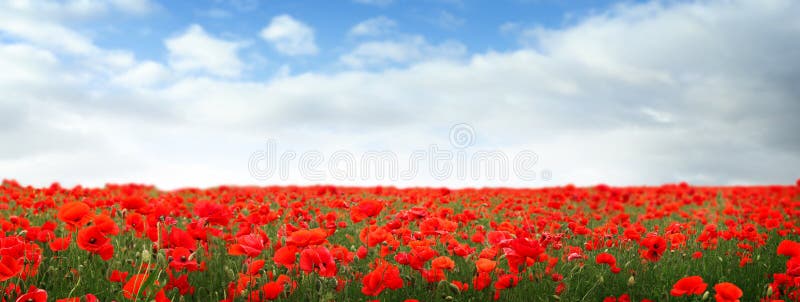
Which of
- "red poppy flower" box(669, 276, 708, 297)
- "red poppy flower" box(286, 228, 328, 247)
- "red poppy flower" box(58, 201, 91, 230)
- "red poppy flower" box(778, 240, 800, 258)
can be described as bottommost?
"red poppy flower" box(669, 276, 708, 297)

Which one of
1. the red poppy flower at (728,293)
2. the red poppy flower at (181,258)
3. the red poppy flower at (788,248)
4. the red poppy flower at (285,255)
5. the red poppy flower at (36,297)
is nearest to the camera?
the red poppy flower at (36,297)

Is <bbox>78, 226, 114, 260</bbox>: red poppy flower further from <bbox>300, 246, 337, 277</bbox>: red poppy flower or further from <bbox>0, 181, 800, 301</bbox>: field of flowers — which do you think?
<bbox>300, 246, 337, 277</bbox>: red poppy flower

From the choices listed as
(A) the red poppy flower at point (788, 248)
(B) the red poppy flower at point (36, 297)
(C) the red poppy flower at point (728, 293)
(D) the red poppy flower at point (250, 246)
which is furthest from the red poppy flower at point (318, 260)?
(A) the red poppy flower at point (788, 248)

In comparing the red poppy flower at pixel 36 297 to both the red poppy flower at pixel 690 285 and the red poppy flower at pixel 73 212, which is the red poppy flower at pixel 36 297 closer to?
the red poppy flower at pixel 73 212

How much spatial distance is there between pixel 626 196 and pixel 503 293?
7838 millimetres

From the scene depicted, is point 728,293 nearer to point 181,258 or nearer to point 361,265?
point 361,265

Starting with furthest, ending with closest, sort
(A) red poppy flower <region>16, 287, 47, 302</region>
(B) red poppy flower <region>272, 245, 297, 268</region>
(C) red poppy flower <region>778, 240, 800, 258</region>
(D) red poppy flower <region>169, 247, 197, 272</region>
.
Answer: (C) red poppy flower <region>778, 240, 800, 258</region> → (D) red poppy flower <region>169, 247, 197, 272</region> → (B) red poppy flower <region>272, 245, 297, 268</region> → (A) red poppy flower <region>16, 287, 47, 302</region>

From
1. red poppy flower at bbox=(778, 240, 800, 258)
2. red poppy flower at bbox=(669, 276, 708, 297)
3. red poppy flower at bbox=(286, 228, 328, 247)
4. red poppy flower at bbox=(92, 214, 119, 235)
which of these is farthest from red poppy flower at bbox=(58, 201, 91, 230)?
red poppy flower at bbox=(778, 240, 800, 258)

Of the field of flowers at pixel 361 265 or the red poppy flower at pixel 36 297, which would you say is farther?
the field of flowers at pixel 361 265

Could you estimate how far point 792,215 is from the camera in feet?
30.7

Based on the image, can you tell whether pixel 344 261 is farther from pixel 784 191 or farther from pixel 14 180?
pixel 784 191

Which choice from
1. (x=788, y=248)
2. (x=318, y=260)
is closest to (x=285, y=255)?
(x=318, y=260)

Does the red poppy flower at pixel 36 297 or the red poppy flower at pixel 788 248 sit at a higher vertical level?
the red poppy flower at pixel 788 248

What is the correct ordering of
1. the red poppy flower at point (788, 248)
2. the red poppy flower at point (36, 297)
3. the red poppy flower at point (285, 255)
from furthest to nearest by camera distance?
the red poppy flower at point (788, 248), the red poppy flower at point (285, 255), the red poppy flower at point (36, 297)
